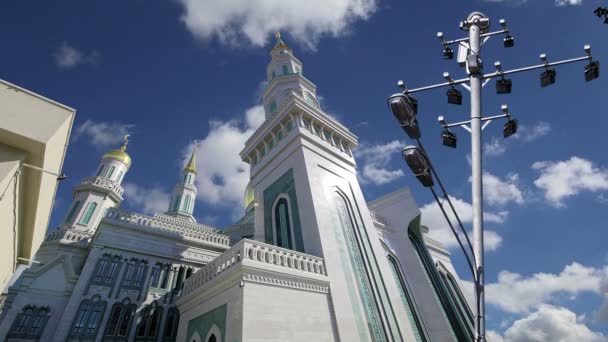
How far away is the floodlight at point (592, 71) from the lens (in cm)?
500

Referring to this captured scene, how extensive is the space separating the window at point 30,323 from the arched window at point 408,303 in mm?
16059

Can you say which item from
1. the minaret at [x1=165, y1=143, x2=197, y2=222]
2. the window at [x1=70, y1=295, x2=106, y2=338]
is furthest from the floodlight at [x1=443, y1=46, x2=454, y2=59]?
the minaret at [x1=165, y1=143, x2=197, y2=222]

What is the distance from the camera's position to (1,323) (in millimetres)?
11977

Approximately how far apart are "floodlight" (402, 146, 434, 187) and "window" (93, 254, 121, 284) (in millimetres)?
14749

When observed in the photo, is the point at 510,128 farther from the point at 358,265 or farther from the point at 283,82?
the point at 283,82

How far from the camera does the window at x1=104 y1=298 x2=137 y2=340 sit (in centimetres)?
1284

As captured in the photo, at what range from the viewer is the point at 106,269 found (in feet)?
44.9

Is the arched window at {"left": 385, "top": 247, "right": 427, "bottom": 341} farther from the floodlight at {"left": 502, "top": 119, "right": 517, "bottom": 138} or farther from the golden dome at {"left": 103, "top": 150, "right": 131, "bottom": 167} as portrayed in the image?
the golden dome at {"left": 103, "top": 150, "right": 131, "bottom": 167}

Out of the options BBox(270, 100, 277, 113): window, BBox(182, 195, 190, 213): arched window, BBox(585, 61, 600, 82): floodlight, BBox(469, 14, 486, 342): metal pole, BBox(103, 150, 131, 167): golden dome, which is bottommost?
BBox(469, 14, 486, 342): metal pole

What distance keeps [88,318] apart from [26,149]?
11606 mm

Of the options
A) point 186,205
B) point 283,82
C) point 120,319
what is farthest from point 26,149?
point 186,205

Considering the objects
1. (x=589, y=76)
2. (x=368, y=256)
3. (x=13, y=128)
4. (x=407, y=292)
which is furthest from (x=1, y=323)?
(x=589, y=76)

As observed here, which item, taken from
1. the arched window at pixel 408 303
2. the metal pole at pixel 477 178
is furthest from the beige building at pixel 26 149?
the arched window at pixel 408 303

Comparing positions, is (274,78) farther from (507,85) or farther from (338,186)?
(507,85)
